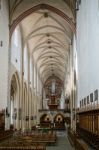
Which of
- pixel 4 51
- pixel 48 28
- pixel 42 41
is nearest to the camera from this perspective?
pixel 4 51

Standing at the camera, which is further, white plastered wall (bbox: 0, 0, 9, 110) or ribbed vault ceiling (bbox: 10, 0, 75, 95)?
ribbed vault ceiling (bbox: 10, 0, 75, 95)

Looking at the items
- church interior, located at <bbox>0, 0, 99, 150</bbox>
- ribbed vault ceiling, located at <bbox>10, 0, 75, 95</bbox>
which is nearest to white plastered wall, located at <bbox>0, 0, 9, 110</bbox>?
church interior, located at <bbox>0, 0, 99, 150</bbox>

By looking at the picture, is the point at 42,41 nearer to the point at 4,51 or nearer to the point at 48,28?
the point at 48,28

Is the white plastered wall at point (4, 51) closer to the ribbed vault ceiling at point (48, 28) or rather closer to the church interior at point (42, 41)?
the church interior at point (42, 41)

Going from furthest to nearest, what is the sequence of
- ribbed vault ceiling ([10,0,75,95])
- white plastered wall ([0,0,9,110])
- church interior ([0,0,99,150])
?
ribbed vault ceiling ([10,0,75,95]) → white plastered wall ([0,0,9,110]) → church interior ([0,0,99,150])

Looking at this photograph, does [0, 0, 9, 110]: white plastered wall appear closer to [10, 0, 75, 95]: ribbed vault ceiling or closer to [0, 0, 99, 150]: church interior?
[0, 0, 99, 150]: church interior

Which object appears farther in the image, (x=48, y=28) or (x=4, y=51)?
(x=48, y=28)

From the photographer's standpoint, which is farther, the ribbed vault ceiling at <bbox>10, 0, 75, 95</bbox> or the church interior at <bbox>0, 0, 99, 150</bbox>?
the ribbed vault ceiling at <bbox>10, 0, 75, 95</bbox>

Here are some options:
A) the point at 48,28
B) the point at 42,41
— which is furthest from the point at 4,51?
the point at 42,41

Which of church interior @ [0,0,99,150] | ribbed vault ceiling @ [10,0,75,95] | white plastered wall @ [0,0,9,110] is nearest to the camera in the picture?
church interior @ [0,0,99,150]

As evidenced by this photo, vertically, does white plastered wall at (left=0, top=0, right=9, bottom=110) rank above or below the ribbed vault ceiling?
below

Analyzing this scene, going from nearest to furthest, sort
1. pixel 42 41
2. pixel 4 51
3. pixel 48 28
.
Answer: pixel 4 51 → pixel 48 28 → pixel 42 41

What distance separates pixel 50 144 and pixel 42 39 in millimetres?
22316

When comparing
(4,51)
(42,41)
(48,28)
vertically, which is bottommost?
(4,51)
